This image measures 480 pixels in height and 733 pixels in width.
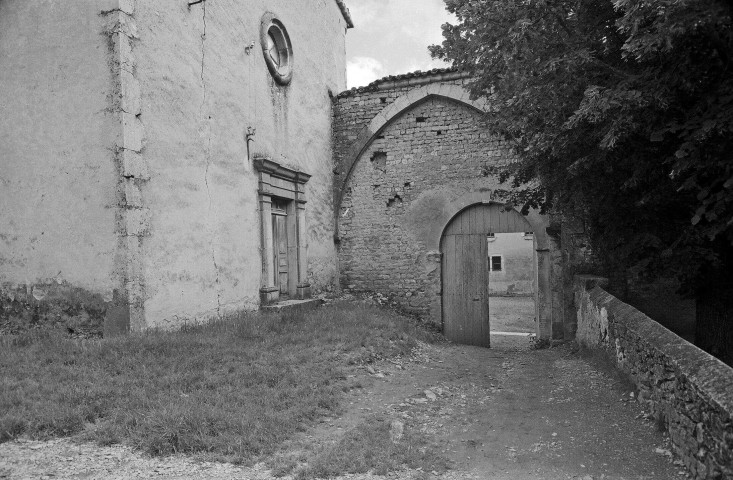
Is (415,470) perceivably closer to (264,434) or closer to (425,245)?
(264,434)

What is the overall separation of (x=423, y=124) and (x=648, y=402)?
757cm

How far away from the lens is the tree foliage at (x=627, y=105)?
397 centimetres

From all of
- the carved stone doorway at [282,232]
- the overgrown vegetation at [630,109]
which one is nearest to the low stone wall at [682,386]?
the overgrown vegetation at [630,109]

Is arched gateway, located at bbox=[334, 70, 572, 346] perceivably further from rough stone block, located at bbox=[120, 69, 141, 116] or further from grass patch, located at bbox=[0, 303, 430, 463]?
rough stone block, located at bbox=[120, 69, 141, 116]

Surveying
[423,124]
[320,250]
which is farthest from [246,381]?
[423,124]

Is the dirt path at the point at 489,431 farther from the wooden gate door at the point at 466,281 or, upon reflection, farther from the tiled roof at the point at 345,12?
the tiled roof at the point at 345,12

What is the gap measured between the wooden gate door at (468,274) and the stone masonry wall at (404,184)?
302 millimetres

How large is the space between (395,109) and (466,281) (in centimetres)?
399

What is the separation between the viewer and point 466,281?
10.4m

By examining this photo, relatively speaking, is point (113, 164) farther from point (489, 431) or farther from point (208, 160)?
point (489, 431)

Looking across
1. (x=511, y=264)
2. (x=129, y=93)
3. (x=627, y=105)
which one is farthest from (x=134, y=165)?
(x=511, y=264)

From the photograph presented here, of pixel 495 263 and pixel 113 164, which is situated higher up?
pixel 113 164

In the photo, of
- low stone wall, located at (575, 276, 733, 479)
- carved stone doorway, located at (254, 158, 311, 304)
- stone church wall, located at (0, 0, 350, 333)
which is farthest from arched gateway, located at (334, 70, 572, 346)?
low stone wall, located at (575, 276, 733, 479)

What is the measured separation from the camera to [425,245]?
10445 millimetres
